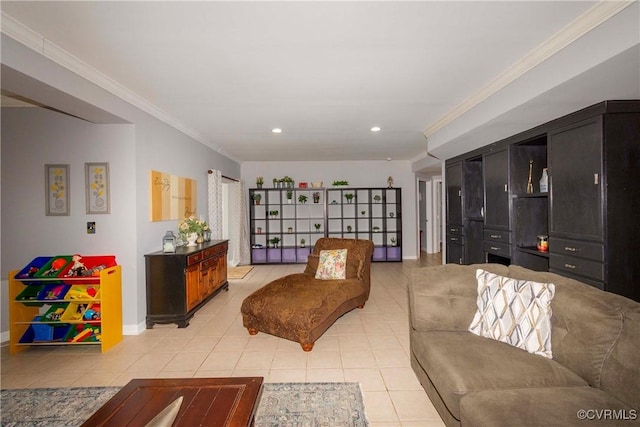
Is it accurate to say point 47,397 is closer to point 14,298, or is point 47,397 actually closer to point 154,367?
point 154,367

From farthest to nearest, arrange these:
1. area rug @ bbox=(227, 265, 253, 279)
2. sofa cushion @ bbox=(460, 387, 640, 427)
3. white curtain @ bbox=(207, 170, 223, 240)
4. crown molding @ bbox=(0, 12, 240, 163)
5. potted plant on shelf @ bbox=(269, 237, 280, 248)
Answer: potted plant on shelf @ bbox=(269, 237, 280, 248), area rug @ bbox=(227, 265, 253, 279), white curtain @ bbox=(207, 170, 223, 240), crown molding @ bbox=(0, 12, 240, 163), sofa cushion @ bbox=(460, 387, 640, 427)

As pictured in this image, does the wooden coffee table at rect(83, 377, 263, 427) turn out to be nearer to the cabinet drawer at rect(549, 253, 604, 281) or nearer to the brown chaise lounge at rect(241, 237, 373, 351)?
the brown chaise lounge at rect(241, 237, 373, 351)

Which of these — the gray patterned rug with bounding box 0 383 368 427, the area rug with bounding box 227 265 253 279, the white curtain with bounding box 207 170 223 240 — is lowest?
the gray patterned rug with bounding box 0 383 368 427

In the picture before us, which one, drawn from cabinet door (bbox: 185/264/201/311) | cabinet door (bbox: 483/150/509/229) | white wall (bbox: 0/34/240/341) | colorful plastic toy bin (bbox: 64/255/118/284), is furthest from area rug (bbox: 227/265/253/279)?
cabinet door (bbox: 483/150/509/229)

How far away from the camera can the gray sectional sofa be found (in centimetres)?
145

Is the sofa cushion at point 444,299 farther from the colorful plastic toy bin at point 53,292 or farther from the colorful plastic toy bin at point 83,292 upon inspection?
the colorful plastic toy bin at point 53,292

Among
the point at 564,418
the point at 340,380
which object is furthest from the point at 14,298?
the point at 564,418

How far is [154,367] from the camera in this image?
9.46 feet

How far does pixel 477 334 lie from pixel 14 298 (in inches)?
169

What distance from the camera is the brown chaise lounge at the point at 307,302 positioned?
10.4ft

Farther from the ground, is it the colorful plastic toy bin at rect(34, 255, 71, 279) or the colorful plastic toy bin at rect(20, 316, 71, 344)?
the colorful plastic toy bin at rect(34, 255, 71, 279)

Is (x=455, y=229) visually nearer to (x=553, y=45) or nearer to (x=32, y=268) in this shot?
(x=553, y=45)

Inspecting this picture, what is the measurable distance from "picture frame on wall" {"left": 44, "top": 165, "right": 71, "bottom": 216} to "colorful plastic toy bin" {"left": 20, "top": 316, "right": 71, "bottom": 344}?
1.16m

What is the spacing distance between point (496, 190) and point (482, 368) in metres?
3.05
